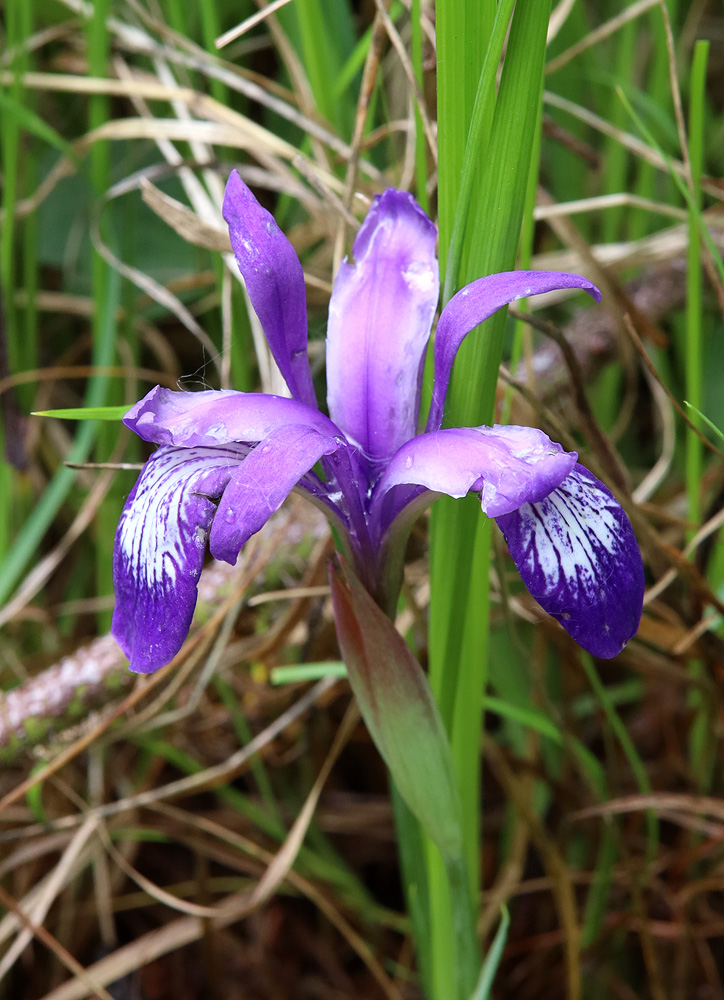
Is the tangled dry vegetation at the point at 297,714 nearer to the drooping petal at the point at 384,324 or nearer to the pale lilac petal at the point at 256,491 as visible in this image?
the drooping petal at the point at 384,324

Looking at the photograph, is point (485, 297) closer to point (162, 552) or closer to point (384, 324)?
point (384, 324)

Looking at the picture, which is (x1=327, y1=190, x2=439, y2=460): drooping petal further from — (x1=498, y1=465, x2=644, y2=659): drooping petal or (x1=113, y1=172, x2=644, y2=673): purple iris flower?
(x1=498, y1=465, x2=644, y2=659): drooping petal

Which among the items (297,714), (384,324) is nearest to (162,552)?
(384,324)

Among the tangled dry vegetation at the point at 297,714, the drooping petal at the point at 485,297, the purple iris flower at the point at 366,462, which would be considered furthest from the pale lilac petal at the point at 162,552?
the tangled dry vegetation at the point at 297,714

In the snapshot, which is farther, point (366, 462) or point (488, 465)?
point (366, 462)

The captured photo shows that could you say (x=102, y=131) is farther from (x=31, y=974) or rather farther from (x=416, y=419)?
(x=31, y=974)

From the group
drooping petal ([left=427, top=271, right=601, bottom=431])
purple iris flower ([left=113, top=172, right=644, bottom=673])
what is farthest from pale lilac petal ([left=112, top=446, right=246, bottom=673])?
drooping petal ([left=427, top=271, right=601, bottom=431])
